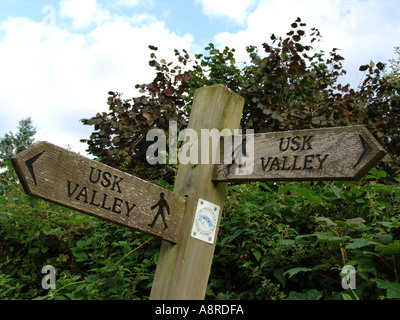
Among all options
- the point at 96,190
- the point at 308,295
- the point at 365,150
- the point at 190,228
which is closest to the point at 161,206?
the point at 190,228

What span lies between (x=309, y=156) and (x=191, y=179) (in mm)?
604

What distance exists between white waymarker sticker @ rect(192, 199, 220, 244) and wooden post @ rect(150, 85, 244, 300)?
2 cm

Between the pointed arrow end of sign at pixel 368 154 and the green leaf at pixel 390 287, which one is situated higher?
the pointed arrow end of sign at pixel 368 154

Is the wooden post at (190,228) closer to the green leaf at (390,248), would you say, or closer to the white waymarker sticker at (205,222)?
the white waymarker sticker at (205,222)

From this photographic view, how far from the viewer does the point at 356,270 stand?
1910mm

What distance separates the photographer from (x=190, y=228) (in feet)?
6.43

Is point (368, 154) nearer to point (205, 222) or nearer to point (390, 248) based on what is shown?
point (390, 248)

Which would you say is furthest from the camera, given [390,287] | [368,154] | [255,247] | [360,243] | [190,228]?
[255,247]

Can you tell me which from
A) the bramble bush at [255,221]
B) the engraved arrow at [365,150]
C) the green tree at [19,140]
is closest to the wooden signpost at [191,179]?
the engraved arrow at [365,150]

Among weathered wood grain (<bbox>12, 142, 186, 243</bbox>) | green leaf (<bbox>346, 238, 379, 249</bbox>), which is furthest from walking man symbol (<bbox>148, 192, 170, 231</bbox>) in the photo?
green leaf (<bbox>346, 238, 379, 249</bbox>)

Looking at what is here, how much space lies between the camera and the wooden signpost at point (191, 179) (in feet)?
5.38

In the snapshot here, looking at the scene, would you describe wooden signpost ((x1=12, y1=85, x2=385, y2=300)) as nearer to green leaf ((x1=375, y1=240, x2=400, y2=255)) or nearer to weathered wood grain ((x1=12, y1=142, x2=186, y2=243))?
weathered wood grain ((x1=12, y1=142, x2=186, y2=243))

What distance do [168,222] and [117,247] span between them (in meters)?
1.08

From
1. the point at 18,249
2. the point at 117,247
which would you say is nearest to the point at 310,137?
the point at 117,247
